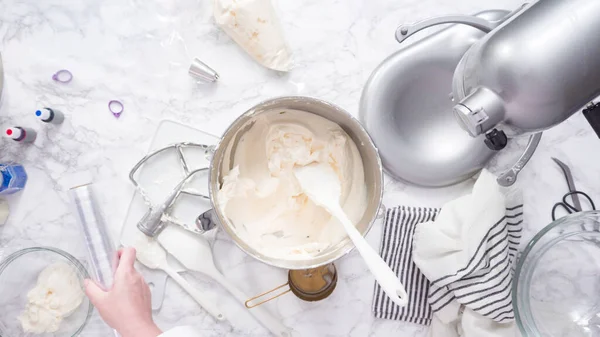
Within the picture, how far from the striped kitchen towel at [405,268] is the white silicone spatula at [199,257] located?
18cm

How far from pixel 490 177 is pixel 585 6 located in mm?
332

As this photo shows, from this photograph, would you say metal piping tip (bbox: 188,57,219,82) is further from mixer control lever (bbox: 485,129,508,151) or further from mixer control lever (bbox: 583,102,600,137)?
mixer control lever (bbox: 583,102,600,137)

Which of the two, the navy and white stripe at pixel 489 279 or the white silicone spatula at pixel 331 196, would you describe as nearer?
the white silicone spatula at pixel 331 196

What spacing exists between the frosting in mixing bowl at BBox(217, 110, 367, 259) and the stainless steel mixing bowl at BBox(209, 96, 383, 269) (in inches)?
0.5

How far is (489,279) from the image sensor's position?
0.71 m

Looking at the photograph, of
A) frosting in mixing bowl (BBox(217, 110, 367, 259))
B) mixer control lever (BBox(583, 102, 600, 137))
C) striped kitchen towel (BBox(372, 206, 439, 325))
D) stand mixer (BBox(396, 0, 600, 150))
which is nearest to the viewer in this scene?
stand mixer (BBox(396, 0, 600, 150))

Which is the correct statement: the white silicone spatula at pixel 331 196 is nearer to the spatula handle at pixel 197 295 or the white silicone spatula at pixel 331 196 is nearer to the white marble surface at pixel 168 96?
the white marble surface at pixel 168 96

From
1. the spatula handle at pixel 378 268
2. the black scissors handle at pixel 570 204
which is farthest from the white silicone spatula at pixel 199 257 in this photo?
the black scissors handle at pixel 570 204

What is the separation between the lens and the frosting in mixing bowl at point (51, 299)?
0.74 meters

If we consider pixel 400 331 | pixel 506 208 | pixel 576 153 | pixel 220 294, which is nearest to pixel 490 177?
pixel 506 208

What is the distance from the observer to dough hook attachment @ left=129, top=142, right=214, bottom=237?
751 mm

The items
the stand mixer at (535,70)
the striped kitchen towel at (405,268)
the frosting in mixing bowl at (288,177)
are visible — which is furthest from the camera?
the striped kitchen towel at (405,268)

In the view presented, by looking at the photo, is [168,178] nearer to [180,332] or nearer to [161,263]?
[161,263]

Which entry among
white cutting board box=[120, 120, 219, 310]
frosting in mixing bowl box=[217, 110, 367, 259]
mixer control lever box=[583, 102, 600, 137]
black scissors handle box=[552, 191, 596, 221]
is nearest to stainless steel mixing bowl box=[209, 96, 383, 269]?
frosting in mixing bowl box=[217, 110, 367, 259]
